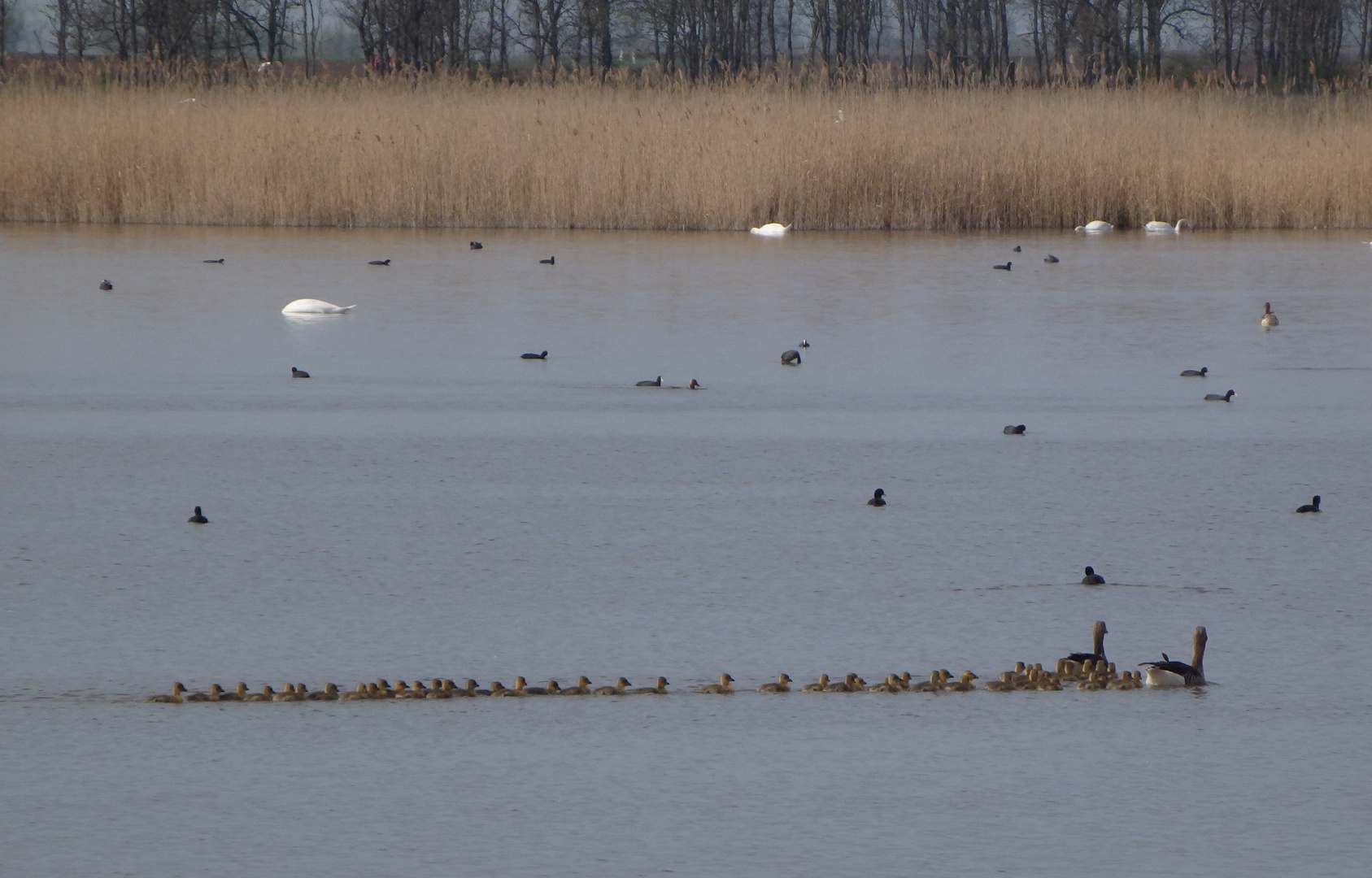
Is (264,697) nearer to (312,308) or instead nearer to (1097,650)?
(1097,650)

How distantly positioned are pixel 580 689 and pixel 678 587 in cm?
101

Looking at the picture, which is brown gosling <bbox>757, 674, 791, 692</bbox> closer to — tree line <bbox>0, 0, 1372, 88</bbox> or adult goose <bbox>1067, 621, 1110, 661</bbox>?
adult goose <bbox>1067, 621, 1110, 661</bbox>

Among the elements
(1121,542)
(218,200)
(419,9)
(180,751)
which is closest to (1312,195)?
(218,200)

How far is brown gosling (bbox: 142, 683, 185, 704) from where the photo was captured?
4.36 metres

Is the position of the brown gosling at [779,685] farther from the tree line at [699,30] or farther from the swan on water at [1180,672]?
the tree line at [699,30]

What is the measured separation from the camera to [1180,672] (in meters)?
4.53

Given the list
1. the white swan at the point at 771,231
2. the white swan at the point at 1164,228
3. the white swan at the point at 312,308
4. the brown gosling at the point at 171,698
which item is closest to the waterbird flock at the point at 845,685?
the brown gosling at the point at 171,698

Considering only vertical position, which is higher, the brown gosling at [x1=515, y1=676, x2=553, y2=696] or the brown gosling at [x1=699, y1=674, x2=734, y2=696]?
the brown gosling at [x1=515, y1=676, x2=553, y2=696]

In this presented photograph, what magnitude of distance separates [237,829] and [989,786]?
4.94 feet

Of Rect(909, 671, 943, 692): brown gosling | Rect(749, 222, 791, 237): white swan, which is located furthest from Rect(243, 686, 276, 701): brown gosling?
Rect(749, 222, 791, 237): white swan

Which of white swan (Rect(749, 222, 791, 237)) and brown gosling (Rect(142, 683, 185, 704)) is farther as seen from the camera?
white swan (Rect(749, 222, 791, 237))

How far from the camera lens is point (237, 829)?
3.58m

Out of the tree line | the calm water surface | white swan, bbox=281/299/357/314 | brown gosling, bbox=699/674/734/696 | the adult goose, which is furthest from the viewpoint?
the tree line

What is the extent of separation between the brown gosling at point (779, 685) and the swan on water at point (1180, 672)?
2.90 ft
